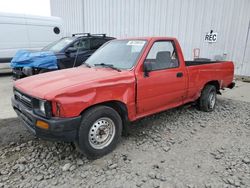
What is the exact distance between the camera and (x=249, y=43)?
8281 mm

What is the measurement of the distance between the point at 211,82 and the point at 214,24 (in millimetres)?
4786

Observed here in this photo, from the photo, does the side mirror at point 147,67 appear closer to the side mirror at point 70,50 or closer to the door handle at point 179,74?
the door handle at point 179,74

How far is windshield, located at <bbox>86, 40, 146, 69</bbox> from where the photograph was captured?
355 cm

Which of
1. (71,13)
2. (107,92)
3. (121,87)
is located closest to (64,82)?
(107,92)

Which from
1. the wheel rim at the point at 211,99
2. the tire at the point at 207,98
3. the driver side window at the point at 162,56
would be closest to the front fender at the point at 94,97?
the driver side window at the point at 162,56

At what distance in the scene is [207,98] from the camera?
4941 millimetres

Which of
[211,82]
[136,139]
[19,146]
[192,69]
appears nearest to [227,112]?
[211,82]

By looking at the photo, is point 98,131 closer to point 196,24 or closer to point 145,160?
point 145,160

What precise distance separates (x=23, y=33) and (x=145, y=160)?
8.52 metres

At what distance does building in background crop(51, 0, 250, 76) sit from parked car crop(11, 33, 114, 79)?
329 centimetres

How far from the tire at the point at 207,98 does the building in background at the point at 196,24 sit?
4500 millimetres

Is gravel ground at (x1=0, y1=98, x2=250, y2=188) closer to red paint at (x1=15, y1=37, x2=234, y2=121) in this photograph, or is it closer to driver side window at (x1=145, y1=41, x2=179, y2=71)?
red paint at (x1=15, y1=37, x2=234, y2=121)

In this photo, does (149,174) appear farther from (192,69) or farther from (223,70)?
(223,70)

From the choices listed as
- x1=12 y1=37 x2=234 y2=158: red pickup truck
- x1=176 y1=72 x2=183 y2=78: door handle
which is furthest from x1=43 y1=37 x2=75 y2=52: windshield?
x1=176 y1=72 x2=183 y2=78: door handle
